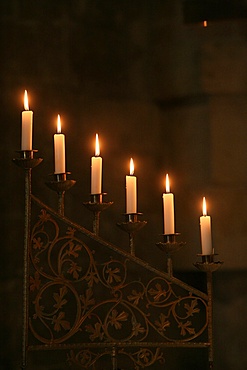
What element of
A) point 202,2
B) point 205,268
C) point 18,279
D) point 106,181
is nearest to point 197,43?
point 202,2

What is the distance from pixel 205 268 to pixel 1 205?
53cm

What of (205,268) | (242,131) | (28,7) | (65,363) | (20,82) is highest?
(28,7)

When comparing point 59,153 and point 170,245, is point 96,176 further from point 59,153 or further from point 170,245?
point 170,245

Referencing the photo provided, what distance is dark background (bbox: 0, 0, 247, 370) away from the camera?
1.92 meters

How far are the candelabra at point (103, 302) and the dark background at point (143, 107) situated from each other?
5cm

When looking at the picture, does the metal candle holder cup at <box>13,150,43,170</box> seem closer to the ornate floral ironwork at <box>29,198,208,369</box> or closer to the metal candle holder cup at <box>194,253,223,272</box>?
the ornate floral ironwork at <box>29,198,208,369</box>

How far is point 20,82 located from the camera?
1935mm

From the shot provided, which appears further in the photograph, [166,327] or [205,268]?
[166,327]

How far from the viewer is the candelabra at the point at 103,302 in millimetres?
1741

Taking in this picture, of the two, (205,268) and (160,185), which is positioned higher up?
(160,185)

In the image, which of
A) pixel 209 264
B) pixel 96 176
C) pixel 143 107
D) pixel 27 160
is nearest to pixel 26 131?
pixel 27 160

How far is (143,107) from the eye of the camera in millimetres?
1953

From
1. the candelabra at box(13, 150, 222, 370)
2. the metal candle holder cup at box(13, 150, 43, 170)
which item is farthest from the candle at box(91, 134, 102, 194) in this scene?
the metal candle holder cup at box(13, 150, 43, 170)

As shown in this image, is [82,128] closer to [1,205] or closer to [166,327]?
[1,205]
